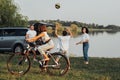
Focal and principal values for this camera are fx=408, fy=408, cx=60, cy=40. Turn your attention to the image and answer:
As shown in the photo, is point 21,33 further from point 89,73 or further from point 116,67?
point 89,73

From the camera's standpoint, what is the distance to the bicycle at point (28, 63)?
1223 cm

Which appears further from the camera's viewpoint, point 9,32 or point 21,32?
point 9,32

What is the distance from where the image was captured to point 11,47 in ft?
80.9

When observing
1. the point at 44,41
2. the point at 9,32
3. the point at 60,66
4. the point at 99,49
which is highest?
the point at 44,41

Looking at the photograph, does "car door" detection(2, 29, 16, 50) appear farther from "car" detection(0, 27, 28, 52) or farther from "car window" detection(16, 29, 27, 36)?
"car window" detection(16, 29, 27, 36)

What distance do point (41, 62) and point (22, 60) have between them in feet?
1.91

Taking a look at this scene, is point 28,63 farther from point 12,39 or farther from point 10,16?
point 10,16

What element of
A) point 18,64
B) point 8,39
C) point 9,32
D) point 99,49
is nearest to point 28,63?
point 18,64

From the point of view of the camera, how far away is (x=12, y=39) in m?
24.6

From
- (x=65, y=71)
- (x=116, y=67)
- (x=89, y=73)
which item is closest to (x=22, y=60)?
(x=65, y=71)

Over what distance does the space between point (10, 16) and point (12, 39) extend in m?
31.5

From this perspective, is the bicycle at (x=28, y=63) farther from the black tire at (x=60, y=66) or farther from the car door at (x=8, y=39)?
the car door at (x=8, y=39)

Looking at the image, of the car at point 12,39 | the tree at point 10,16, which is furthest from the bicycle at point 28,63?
the tree at point 10,16

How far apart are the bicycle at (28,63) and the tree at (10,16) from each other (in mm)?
42520
